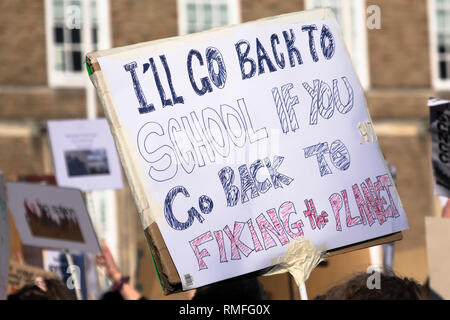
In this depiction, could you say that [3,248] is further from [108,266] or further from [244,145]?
[108,266]

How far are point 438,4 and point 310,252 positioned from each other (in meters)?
14.4

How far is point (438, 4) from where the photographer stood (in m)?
17.5

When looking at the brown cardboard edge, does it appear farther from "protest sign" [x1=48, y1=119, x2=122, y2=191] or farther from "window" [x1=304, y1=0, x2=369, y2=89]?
"window" [x1=304, y1=0, x2=369, y2=89]

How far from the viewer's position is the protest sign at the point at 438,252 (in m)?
4.15

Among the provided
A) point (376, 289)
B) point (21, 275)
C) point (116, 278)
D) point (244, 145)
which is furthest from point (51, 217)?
point (376, 289)

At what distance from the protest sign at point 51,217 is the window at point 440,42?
12371 mm

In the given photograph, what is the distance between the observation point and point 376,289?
3234 millimetres

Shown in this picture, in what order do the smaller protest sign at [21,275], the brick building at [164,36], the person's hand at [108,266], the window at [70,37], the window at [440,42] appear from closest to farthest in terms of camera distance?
the smaller protest sign at [21,275]
the person's hand at [108,266]
the brick building at [164,36]
the window at [70,37]
the window at [440,42]

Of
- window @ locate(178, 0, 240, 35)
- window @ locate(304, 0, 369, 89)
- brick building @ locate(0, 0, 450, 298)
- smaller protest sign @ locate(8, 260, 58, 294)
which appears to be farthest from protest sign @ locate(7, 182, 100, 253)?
window @ locate(304, 0, 369, 89)

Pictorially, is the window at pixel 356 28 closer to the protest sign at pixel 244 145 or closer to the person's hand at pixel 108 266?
the person's hand at pixel 108 266

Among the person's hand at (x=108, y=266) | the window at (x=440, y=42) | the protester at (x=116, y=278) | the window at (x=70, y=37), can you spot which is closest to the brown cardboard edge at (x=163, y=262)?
the protester at (x=116, y=278)

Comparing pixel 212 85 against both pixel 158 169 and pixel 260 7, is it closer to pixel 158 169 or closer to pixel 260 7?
pixel 158 169

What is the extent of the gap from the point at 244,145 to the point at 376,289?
695mm
